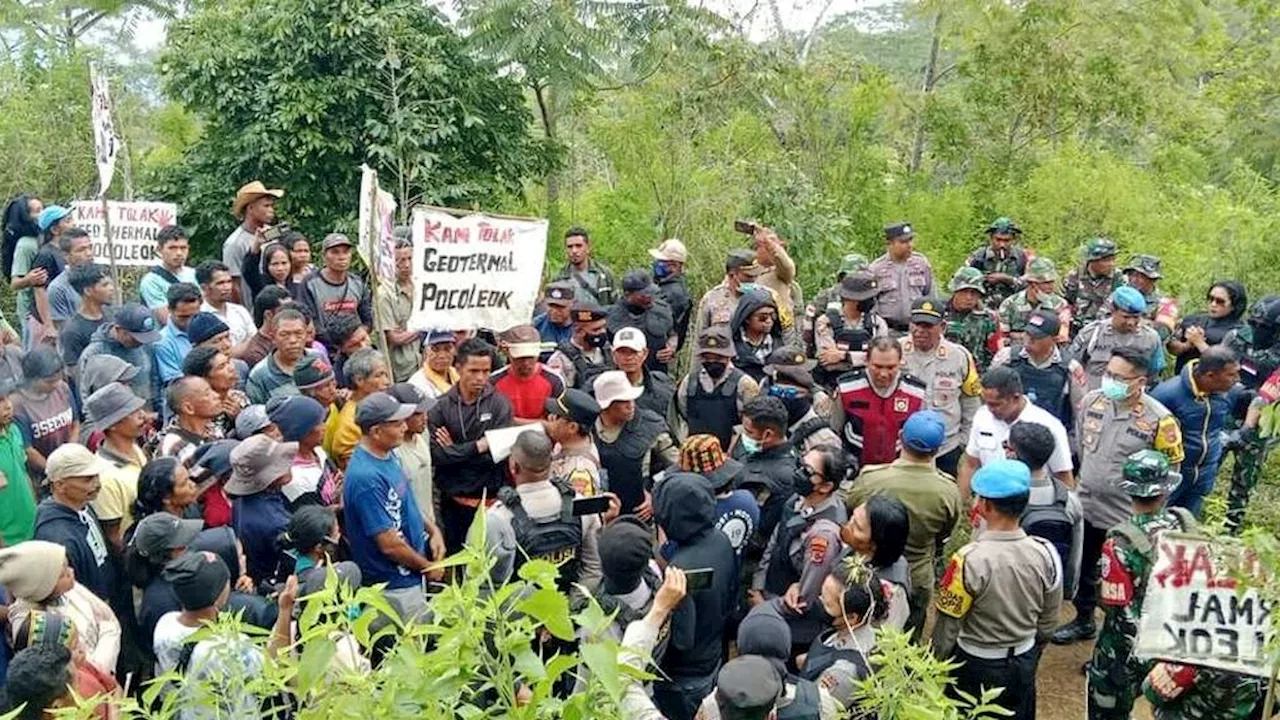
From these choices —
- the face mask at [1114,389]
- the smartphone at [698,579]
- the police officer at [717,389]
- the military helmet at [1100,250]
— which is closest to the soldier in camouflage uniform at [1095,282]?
the military helmet at [1100,250]

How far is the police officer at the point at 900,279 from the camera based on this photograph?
30.2 feet

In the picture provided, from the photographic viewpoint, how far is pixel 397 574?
511 cm

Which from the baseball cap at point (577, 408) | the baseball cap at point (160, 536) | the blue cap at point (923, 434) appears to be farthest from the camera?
the baseball cap at point (577, 408)

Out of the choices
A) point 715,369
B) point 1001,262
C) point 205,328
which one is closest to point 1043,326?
point 715,369

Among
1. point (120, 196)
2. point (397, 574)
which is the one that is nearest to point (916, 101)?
point (120, 196)

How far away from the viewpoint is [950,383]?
692 cm

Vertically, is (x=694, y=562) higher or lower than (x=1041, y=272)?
lower

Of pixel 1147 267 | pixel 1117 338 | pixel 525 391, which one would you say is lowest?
pixel 525 391

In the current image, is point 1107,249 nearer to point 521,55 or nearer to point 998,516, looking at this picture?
point 998,516

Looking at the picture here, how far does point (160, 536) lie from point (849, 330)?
16.4ft

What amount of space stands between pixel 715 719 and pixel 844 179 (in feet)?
36.9

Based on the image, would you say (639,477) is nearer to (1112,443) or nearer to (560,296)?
(560,296)

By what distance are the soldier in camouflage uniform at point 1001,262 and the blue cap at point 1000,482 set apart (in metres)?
5.71

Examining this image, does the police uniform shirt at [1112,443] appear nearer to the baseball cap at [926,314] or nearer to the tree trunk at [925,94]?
the baseball cap at [926,314]
